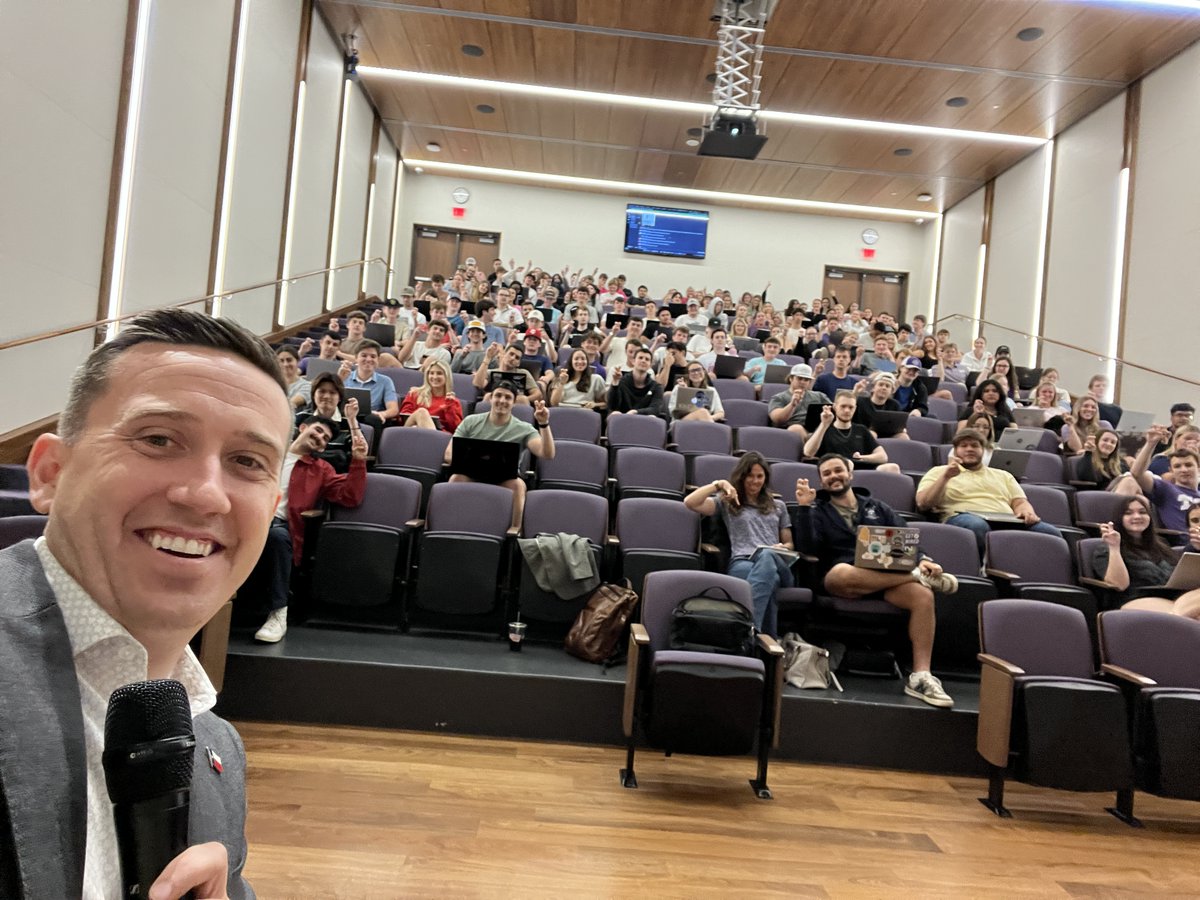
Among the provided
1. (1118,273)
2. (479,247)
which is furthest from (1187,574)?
(479,247)

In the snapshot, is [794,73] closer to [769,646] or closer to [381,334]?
[381,334]

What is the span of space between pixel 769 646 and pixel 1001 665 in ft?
2.69

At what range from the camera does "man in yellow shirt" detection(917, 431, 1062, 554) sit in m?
3.98

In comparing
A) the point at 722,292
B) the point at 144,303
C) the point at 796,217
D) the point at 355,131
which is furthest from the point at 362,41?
the point at 796,217

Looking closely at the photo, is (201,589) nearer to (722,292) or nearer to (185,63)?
(185,63)

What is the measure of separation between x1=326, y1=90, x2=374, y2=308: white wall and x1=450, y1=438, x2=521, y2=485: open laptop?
5.65 metres

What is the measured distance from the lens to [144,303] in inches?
185

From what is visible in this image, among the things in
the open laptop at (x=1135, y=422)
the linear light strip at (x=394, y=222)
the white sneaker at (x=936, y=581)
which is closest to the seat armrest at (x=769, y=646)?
the white sneaker at (x=936, y=581)

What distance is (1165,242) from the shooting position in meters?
6.73

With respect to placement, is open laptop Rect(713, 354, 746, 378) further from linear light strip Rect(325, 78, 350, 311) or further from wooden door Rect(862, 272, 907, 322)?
wooden door Rect(862, 272, 907, 322)

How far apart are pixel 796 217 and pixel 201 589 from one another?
12759mm

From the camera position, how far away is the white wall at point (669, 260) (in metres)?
12.0

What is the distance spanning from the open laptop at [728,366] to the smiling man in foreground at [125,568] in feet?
20.3

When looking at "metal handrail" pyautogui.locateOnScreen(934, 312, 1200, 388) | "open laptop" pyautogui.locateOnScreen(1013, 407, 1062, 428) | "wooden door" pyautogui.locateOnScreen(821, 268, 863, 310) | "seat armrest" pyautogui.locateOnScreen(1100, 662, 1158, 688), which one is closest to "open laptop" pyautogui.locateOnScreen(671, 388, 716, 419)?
"open laptop" pyautogui.locateOnScreen(1013, 407, 1062, 428)
